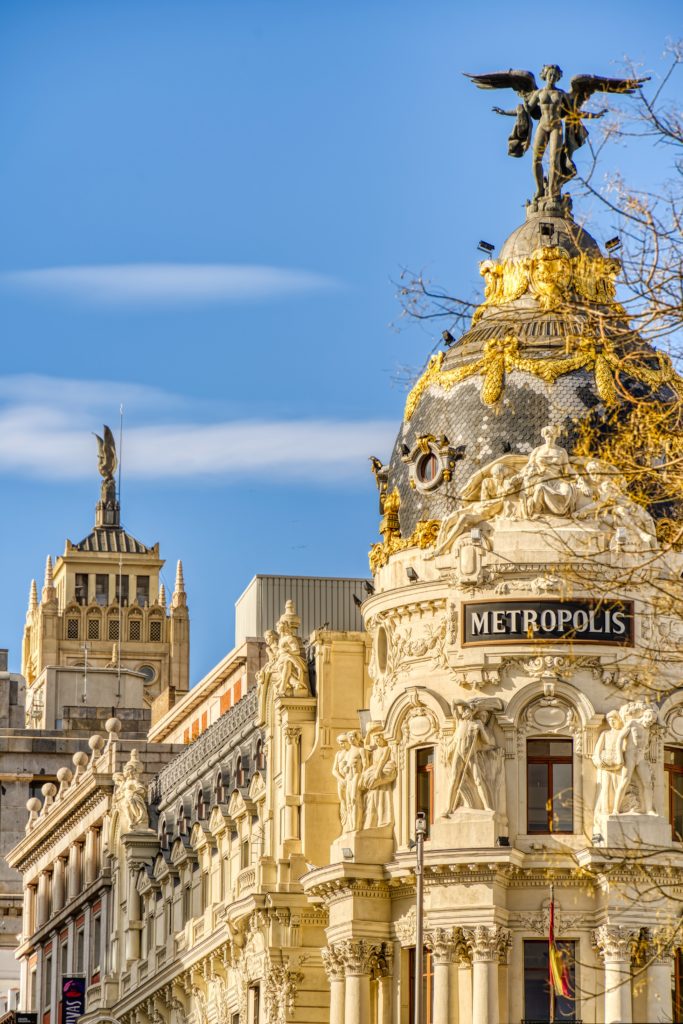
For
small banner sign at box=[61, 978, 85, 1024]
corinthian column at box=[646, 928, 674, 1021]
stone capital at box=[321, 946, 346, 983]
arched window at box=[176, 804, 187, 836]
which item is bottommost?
corinthian column at box=[646, 928, 674, 1021]

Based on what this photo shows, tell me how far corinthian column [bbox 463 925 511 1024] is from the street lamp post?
1445 millimetres

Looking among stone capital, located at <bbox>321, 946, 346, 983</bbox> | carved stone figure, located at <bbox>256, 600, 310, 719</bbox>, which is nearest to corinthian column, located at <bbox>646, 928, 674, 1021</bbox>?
stone capital, located at <bbox>321, 946, 346, 983</bbox>

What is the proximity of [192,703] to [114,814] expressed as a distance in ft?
39.1

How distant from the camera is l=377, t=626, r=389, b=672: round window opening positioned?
8225 centimetres

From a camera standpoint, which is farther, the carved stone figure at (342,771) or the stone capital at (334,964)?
the carved stone figure at (342,771)

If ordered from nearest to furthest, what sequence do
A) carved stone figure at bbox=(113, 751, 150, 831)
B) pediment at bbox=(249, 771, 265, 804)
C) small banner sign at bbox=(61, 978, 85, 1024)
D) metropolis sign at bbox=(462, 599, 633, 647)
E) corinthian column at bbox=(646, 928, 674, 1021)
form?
corinthian column at bbox=(646, 928, 674, 1021), metropolis sign at bbox=(462, 599, 633, 647), pediment at bbox=(249, 771, 265, 804), carved stone figure at bbox=(113, 751, 150, 831), small banner sign at bbox=(61, 978, 85, 1024)

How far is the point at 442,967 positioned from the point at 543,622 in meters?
9.46

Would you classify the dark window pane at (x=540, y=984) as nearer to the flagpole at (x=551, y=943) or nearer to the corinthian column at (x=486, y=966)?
the flagpole at (x=551, y=943)

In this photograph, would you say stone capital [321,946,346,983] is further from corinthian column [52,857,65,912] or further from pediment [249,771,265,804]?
corinthian column [52,857,65,912]

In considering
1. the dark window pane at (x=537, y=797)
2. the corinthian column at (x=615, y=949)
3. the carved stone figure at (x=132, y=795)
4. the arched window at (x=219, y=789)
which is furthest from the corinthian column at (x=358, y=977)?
the carved stone figure at (x=132, y=795)

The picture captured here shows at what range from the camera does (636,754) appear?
77188mm

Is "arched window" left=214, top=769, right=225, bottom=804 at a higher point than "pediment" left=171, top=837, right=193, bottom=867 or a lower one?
higher

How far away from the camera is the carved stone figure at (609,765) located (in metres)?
77.1

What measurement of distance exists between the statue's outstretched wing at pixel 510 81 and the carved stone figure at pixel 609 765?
1897cm
